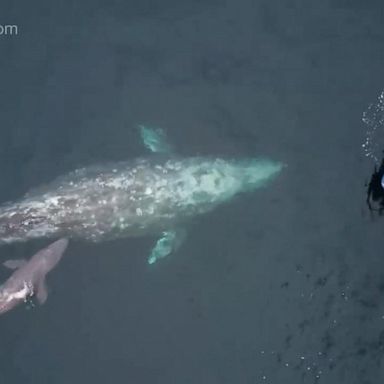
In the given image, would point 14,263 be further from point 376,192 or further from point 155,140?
point 376,192

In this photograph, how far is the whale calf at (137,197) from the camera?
795 inches

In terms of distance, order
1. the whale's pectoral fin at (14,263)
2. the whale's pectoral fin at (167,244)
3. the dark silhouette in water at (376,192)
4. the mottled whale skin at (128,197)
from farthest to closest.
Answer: the dark silhouette in water at (376,192), the whale's pectoral fin at (167,244), the whale's pectoral fin at (14,263), the mottled whale skin at (128,197)

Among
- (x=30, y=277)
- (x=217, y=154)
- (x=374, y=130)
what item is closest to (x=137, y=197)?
(x=217, y=154)

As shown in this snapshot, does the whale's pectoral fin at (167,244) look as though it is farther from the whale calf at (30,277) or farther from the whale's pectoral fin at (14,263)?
the whale's pectoral fin at (14,263)

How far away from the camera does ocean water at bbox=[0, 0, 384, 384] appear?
19562mm

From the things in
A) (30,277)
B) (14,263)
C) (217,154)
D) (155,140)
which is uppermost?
(155,140)

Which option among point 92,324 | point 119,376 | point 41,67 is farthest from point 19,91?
point 119,376

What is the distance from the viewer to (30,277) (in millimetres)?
20156

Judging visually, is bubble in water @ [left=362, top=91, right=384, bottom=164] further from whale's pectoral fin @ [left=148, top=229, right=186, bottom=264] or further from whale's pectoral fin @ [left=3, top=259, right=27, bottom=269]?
whale's pectoral fin @ [left=3, top=259, right=27, bottom=269]

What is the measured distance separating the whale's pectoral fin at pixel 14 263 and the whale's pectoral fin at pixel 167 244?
3.87 m

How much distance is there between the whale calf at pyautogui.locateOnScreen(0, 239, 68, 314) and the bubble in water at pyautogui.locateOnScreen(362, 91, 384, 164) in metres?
10.1

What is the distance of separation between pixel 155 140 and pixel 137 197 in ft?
7.78

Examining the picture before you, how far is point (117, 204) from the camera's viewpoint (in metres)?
20.4

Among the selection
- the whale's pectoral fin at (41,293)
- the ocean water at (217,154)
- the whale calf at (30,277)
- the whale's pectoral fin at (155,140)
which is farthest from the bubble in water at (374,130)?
the whale's pectoral fin at (41,293)
